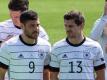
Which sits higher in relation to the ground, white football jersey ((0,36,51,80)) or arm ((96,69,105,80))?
white football jersey ((0,36,51,80))

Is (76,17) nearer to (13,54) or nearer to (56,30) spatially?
(13,54)

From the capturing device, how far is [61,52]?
6.81m

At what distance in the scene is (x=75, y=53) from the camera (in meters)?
6.79

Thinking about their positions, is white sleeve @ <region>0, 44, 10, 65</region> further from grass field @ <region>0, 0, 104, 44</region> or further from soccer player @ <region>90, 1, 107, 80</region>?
grass field @ <region>0, 0, 104, 44</region>

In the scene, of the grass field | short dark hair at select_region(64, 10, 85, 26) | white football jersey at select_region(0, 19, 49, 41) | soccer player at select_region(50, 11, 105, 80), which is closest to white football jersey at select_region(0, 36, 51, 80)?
soccer player at select_region(50, 11, 105, 80)

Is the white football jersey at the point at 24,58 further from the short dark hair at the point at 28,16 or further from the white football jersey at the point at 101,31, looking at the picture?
the white football jersey at the point at 101,31

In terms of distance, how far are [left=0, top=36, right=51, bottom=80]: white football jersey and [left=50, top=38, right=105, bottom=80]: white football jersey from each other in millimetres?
182

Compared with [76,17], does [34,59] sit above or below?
below

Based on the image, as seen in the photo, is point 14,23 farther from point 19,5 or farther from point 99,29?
point 99,29

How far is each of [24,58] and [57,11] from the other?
1760cm

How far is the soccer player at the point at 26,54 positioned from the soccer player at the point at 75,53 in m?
0.19

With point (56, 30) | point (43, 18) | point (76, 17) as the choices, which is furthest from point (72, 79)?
point (43, 18)

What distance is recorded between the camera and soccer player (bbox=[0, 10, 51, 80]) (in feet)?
22.6

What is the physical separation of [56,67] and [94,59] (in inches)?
17.5
